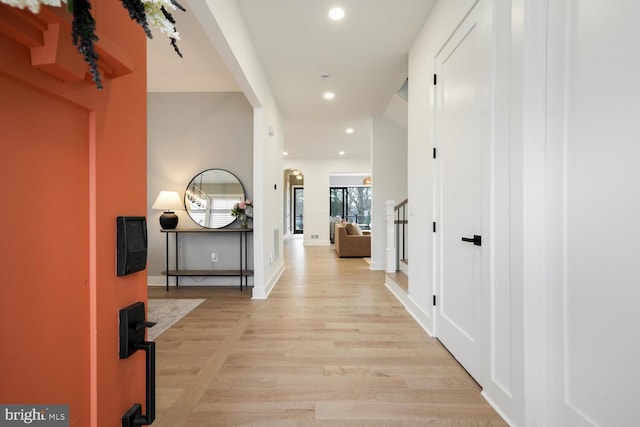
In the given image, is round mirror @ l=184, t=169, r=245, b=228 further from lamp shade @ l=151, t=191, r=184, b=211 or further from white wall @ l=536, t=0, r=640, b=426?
white wall @ l=536, t=0, r=640, b=426

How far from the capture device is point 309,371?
2.02m

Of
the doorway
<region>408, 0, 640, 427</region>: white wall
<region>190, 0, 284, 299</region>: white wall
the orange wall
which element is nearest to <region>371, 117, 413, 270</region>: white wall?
<region>190, 0, 284, 299</region>: white wall

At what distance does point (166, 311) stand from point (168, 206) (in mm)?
1484

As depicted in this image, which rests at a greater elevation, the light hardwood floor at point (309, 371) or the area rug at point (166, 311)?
the light hardwood floor at point (309, 371)

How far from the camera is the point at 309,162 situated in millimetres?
10016

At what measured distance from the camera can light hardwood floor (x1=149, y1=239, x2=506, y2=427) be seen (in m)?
1.61

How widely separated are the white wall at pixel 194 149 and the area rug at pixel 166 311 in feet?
2.70

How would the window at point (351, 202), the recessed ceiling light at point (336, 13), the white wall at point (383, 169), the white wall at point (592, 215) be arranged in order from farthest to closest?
1. the window at point (351, 202)
2. the white wall at point (383, 169)
3. the recessed ceiling light at point (336, 13)
4. the white wall at point (592, 215)

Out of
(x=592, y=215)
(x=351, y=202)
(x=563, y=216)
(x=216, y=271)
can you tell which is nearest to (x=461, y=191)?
(x=563, y=216)

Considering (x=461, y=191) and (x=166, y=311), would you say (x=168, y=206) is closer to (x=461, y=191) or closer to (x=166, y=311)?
(x=166, y=311)

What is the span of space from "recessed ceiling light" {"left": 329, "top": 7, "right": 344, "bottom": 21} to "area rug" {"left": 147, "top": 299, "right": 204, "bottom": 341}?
3.17m

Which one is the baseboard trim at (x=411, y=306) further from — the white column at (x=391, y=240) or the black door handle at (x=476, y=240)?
the black door handle at (x=476, y=240)

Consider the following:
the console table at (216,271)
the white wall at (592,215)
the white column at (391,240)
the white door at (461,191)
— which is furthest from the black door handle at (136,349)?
the white column at (391,240)

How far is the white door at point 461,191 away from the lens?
1867 mm
